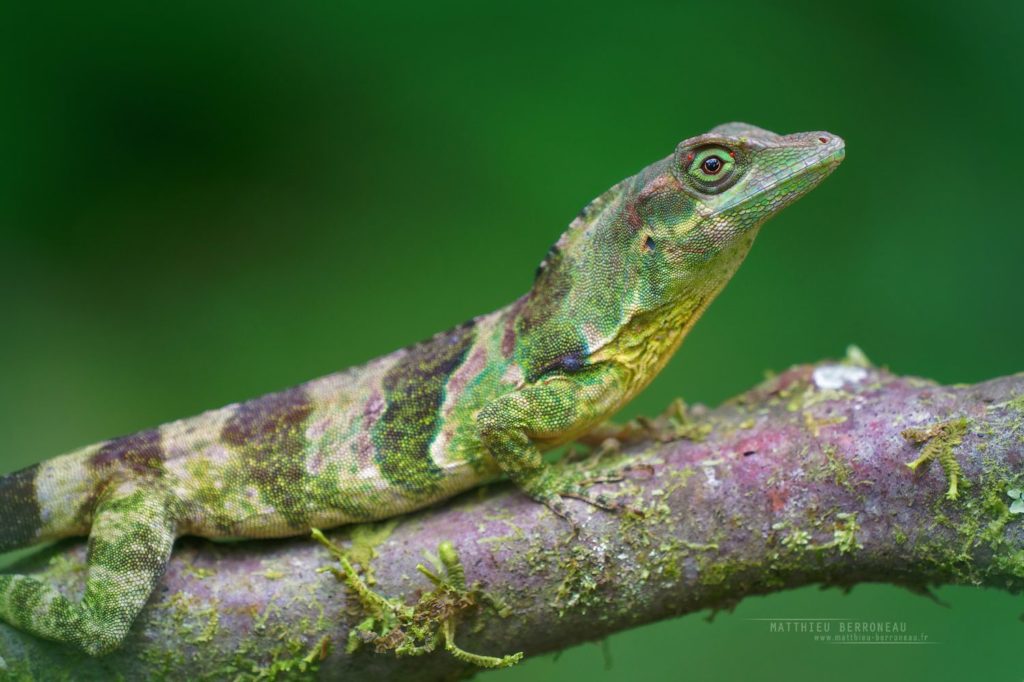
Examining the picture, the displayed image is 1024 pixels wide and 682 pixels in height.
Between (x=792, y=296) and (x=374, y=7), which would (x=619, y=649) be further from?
(x=374, y=7)

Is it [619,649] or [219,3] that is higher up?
[219,3]

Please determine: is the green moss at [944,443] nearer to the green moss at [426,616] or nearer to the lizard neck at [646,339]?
the lizard neck at [646,339]

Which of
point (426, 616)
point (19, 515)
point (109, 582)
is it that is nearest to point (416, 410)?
point (426, 616)

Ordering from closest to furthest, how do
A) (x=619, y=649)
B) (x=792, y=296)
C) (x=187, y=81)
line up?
(x=619, y=649) < (x=792, y=296) < (x=187, y=81)

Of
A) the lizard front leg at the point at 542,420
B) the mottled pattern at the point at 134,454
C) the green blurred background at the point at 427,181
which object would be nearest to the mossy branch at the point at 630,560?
the lizard front leg at the point at 542,420

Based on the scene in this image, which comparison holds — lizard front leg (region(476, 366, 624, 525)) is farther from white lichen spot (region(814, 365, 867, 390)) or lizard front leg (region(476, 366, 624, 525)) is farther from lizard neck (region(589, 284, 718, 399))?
white lichen spot (region(814, 365, 867, 390))

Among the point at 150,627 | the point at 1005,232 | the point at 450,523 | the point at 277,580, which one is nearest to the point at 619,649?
the point at 450,523
